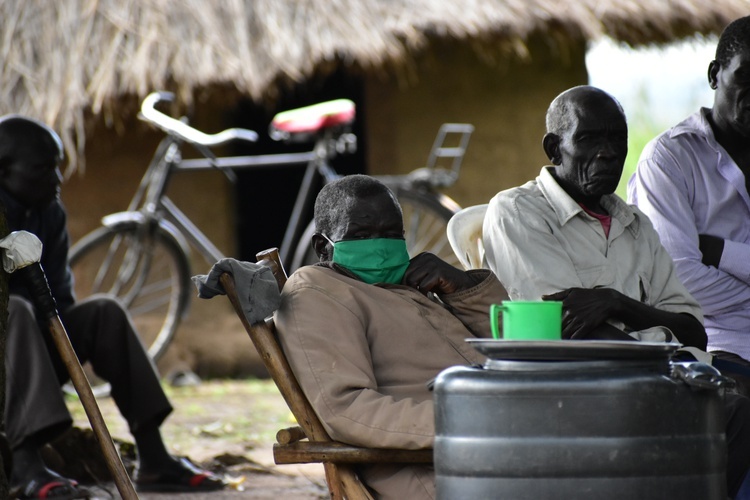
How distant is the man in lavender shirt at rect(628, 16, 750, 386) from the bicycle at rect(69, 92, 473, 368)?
3.26 metres

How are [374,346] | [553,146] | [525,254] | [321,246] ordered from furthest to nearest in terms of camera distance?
[553,146], [525,254], [321,246], [374,346]

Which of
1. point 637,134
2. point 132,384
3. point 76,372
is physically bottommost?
point 637,134

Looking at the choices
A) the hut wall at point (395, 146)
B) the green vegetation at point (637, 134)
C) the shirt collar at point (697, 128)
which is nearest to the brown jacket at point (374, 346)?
the shirt collar at point (697, 128)

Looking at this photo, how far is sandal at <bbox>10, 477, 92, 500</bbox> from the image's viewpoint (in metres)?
3.98

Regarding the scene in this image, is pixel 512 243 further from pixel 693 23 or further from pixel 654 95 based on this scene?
pixel 654 95

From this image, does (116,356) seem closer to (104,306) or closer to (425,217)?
(104,306)

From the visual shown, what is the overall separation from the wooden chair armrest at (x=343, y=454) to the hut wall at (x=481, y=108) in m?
5.51

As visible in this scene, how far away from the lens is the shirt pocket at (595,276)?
328 cm

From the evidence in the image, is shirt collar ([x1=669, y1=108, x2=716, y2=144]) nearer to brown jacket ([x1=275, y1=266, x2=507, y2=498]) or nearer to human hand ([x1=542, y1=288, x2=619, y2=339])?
human hand ([x1=542, y1=288, x2=619, y2=339])

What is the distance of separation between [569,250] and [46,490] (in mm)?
2001

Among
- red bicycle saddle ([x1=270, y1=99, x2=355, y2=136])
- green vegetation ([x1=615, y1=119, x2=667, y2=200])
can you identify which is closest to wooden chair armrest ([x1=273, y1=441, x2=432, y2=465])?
red bicycle saddle ([x1=270, y1=99, x2=355, y2=136])

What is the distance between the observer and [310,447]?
2.62 metres

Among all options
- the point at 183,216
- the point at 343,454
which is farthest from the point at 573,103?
the point at 183,216

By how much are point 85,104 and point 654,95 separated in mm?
14463
